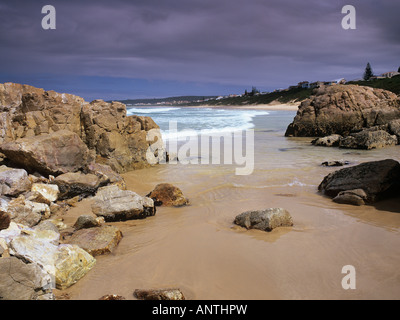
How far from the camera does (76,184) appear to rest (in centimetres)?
649

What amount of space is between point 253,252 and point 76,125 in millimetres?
6893

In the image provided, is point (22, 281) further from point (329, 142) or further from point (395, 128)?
point (395, 128)

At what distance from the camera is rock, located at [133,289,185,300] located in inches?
120

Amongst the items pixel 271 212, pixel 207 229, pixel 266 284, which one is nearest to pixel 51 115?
pixel 207 229

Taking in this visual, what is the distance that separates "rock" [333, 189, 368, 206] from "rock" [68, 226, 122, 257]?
4163mm

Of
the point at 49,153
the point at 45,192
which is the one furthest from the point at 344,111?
the point at 45,192

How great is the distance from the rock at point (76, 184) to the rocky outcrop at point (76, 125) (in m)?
0.39

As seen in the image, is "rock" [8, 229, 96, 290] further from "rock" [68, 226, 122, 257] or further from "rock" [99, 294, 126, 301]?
"rock" [99, 294, 126, 301]

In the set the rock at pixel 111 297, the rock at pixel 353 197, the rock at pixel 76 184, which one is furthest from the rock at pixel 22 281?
the rock at pixel 353 197

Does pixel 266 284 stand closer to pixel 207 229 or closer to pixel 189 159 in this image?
pixel 207 229

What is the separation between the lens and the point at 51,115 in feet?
27.3

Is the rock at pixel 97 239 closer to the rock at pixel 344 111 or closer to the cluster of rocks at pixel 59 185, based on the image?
the cluster of rocks at pixel 59 185

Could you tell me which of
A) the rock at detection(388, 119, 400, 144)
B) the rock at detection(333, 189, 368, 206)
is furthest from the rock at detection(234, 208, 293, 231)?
the rock at detection(388, 119, 400, 144)

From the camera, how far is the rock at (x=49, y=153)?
640 cm
